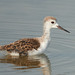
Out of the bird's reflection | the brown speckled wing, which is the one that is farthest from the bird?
the bird's reflection

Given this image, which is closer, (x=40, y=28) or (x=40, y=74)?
(x=40, y=74)

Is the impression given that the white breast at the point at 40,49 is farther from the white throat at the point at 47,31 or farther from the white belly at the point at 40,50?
the white throat at the point at 47,31

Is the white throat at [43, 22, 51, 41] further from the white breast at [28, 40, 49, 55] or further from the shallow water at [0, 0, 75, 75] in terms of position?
the shallow water at [0, 0, 75, 75]

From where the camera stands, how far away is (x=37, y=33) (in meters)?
20.1

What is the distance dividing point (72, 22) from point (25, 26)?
261 cm

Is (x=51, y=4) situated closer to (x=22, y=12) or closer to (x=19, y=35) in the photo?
(x=22, y=12)

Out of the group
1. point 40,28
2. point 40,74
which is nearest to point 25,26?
point 40,28

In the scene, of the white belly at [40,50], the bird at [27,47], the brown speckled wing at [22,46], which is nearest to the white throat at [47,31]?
the bird at [27,47]

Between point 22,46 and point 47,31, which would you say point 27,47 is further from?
point 47,31

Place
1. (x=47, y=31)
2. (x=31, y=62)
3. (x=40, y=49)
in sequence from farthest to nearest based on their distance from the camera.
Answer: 1. (x=47, y=31)
2. (x=40, y=49)
3. (x=31, y=62)

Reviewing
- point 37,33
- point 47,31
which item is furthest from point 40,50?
point 37,33

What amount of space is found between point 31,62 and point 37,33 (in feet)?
12.3

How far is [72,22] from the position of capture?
21359mm

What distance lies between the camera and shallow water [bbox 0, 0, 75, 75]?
15.7m
